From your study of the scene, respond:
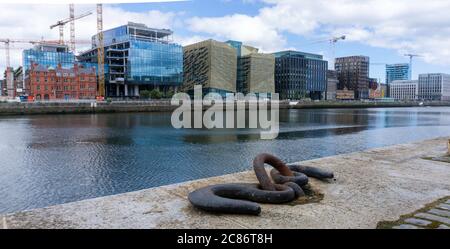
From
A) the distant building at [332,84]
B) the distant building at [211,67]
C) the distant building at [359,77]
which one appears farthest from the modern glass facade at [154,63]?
the distant building at [359,77]

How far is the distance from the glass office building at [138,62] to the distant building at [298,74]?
55.9m

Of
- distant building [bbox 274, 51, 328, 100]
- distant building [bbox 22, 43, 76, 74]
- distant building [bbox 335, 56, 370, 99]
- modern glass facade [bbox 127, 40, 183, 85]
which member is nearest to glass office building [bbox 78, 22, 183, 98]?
modern glass facade [bbox 127, 40, 183, 85]

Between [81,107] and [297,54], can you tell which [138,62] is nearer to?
[81,107]

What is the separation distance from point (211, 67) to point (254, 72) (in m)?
24.1

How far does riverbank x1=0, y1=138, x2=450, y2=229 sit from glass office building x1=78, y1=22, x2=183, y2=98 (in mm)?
100419

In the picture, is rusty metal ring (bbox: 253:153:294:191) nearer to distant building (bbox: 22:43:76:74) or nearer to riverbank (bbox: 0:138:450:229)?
riverbank (bbox: 0:138:450:229)

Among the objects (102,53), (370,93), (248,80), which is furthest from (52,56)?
(370,93)

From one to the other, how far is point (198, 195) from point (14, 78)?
152490mm

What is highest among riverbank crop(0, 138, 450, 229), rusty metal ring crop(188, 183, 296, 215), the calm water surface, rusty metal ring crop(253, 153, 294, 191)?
rusty metal ring crop(253, 153, 294, 191)

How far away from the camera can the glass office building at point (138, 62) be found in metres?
106

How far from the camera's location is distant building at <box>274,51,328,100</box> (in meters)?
154

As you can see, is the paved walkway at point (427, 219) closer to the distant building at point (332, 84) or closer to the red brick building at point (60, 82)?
the red brick building at point (60, 82)

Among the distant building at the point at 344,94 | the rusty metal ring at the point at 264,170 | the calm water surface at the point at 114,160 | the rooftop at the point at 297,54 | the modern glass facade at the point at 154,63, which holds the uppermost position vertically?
the rooftop at the point at 297,54
